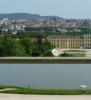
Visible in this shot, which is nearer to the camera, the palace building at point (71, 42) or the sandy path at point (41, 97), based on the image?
the sandy path at point (41, 97)

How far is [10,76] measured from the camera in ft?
48.6

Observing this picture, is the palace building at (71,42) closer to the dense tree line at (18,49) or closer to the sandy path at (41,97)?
the dense tree line at (18,49)

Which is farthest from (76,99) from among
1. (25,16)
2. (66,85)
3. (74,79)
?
(25,16)

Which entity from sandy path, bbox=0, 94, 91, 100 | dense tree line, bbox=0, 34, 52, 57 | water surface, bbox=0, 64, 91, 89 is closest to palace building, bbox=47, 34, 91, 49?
dense tree line, bbox=0, 34, 52, 57

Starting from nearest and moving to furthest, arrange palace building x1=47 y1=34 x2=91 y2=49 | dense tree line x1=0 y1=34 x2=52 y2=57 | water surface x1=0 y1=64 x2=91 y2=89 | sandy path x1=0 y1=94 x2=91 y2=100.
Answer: sandy path x1=0 y1=94 x2=91 y2=100, water surface x1=0 y1=64 x2=91 y2=89, dense tree line x1=0 y1=34 x2=52 y2=57, palace building x1=47 y1=34 x2=91 y2=49

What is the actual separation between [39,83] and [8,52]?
1631 centimetres

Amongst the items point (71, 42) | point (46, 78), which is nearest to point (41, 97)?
point (46, 78)

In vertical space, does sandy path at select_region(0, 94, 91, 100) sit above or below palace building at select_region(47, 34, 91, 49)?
above

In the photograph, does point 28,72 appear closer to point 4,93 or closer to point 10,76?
point 10,76

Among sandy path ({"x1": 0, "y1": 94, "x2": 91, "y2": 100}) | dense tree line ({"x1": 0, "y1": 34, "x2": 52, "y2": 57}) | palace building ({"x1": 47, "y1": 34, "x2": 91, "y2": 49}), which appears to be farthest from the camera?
palace building ({"x1": 47, "y1": 34, "x2": 91, "y2": 49})

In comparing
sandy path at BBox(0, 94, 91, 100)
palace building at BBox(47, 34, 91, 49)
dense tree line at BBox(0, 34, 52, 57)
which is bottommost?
palace building at BBox(47, 34, 91, 49)

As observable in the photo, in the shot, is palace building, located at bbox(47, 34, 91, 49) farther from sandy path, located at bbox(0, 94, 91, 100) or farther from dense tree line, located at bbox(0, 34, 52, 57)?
sandy path, located at bbox(0, 94, 91, 100)

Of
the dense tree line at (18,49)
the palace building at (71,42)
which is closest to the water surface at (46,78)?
the dense tree line at (18,49)

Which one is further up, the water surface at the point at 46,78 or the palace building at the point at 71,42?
the water surface at the point at 46,78
